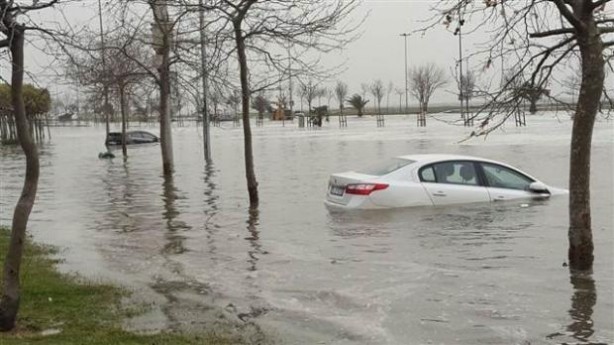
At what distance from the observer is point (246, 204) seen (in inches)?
659

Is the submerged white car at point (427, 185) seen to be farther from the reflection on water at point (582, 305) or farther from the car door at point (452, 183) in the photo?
the reflection on water at point (582, 305)

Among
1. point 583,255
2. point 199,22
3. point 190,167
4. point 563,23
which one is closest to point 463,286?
point 583,255

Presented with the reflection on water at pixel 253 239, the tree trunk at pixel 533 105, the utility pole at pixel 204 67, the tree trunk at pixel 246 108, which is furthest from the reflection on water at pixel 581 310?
the utility pole at pixel 204 67

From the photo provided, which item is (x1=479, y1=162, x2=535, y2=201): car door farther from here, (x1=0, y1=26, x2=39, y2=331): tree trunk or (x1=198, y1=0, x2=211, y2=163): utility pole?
(x1=0, y1=26, x2=39, y2=331): tree trunk

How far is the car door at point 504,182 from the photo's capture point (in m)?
13.7

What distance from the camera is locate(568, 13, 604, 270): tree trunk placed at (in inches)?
283

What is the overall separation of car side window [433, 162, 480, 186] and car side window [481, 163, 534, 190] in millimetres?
317

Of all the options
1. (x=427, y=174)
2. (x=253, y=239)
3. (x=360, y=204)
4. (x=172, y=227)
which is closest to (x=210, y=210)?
(x=172, y=227)

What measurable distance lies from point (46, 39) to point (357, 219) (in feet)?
23.7

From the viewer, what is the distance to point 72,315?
6.70 m

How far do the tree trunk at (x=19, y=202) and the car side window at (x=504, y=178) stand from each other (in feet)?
30.7

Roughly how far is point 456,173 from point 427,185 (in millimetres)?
668

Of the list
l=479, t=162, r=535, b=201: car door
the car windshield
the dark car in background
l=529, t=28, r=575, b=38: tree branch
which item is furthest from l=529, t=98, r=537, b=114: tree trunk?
the dark car in background

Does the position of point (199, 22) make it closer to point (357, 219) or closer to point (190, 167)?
point (357, 219)
